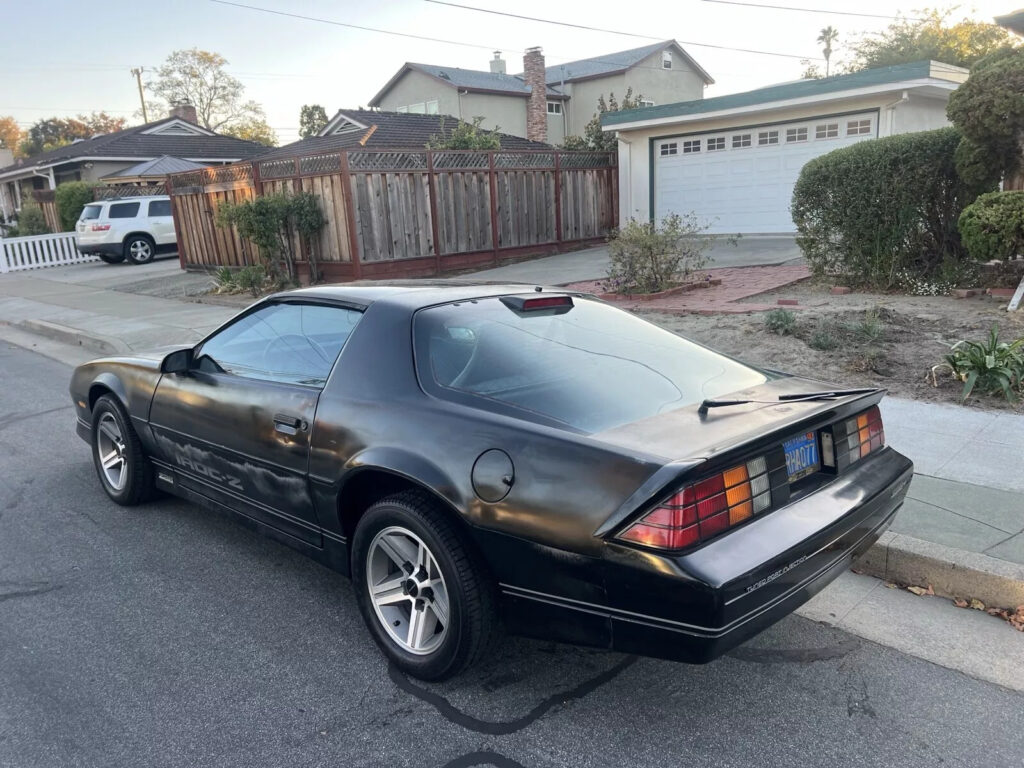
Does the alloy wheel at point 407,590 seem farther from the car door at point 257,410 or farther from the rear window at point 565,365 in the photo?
the rear window at point 565,365

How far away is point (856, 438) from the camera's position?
3297 mm

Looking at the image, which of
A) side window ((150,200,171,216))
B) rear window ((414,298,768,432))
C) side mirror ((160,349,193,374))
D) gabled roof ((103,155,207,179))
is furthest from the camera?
gabled roof ((103,155,207,179))

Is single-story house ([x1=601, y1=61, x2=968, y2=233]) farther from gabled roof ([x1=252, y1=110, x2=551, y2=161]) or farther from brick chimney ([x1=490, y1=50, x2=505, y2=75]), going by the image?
brick chimney ([x1=490, y1=50, x2=505, y2=75])

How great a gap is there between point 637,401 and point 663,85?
3768 centimetres

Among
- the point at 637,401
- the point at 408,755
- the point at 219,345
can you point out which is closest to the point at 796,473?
the point at 637,401

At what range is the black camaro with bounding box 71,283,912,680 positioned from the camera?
257 centimetres

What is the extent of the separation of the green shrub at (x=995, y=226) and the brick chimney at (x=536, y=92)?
998 inches

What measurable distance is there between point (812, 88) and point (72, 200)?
77.9ft

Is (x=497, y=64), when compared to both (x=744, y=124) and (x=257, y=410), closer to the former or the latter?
(x=744, y=124)

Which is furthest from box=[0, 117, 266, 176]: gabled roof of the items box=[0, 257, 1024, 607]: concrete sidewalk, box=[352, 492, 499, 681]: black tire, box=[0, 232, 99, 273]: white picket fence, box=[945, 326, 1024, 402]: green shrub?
box=[352, 492, 499, 681]: black tire

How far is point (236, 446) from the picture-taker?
3957 mm

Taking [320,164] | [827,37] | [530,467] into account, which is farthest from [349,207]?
[827,37]

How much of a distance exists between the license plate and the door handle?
2.01 meters

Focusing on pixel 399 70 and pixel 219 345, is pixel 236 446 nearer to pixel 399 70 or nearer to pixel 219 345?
pixel 219 345
